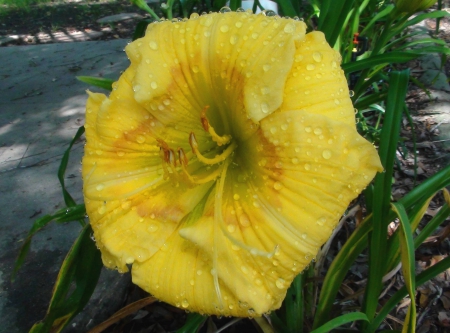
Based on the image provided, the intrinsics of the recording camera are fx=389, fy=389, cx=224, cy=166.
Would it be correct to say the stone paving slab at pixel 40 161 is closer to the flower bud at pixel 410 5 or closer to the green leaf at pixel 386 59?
the green leaf at pixel 386 59

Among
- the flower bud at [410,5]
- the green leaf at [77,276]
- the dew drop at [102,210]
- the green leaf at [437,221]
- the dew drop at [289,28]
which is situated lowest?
the green leaf at [77,276]

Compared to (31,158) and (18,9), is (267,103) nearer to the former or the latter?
(31,158)

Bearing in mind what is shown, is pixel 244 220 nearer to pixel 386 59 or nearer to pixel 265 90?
pixel 265 90

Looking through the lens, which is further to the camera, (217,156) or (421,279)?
(421,279)

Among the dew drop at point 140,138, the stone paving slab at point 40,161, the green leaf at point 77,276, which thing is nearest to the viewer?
the dew drop at point 140,138

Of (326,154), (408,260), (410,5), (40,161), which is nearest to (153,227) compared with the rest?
(326,154)

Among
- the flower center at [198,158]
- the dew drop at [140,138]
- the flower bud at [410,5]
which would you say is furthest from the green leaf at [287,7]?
the dew drop at [140,138]
